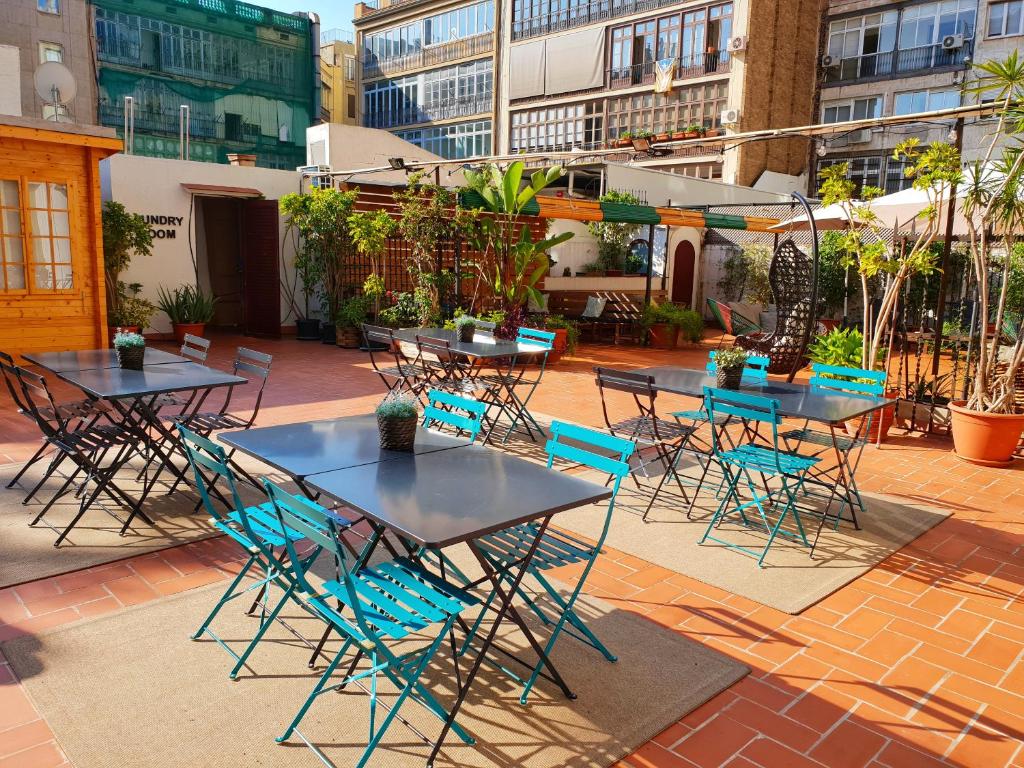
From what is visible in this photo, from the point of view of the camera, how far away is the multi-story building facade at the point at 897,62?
76.5 feet

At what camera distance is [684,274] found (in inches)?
768

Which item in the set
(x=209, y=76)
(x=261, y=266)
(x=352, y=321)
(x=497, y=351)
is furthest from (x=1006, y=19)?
(x=209, y=76)

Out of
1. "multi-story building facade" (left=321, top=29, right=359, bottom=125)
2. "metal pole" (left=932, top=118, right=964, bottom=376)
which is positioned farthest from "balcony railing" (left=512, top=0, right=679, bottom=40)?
"metal pole" (left=932, top=118, right=964, bottom=376)

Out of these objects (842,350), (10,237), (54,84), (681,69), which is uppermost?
(681,69)

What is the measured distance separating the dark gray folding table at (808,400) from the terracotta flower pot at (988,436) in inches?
65.1

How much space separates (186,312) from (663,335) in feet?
27.1

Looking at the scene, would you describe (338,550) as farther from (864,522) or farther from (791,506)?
(864,522)

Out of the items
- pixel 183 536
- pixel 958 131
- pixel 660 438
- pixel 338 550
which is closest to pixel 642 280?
pixel 958 131

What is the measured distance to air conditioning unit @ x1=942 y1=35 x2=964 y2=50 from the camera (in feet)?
77.9

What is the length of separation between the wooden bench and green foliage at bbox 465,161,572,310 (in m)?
2.64

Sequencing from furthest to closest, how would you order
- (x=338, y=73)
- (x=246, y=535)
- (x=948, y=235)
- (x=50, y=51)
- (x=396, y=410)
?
(x=338, y=73) → (x=50, y=51) → (x=948, y=235) → (x=396, y=410) → (x=246, y=535)

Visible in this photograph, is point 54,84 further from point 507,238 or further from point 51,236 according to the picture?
point 507,238

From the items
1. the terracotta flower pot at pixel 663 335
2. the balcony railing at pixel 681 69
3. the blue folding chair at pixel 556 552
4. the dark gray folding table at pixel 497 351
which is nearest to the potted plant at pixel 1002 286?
the dark gray folding table at pixel 497 351

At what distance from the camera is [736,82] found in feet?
84.8
